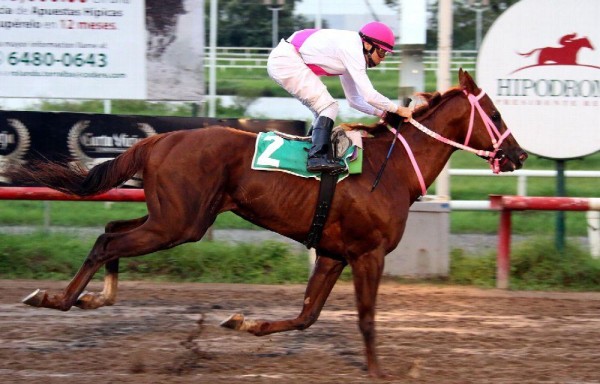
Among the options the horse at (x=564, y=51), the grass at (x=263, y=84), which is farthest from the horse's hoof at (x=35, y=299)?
the grass at (x=263, y=84)

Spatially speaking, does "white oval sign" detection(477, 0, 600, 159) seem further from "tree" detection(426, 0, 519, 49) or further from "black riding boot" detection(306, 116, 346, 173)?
"tree" detection(426, 0, 519, 49)

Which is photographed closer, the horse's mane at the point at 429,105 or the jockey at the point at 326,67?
the jockey at the point at 326,67

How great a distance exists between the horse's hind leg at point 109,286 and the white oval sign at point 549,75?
4497 mm

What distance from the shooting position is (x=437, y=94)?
6719mm

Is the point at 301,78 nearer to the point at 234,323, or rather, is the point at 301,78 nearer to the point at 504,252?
the point at 234,323

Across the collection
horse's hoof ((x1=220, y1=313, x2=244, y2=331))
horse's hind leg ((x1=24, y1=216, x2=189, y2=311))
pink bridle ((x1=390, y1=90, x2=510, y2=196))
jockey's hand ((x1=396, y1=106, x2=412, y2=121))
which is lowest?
horse's hoof ((x1=220, y1=313, x2=244, y2=331))

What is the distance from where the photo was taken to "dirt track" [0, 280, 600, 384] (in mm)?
5934

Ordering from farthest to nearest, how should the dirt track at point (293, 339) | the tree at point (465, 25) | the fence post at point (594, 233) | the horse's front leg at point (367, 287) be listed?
the tree at point (465, 25) < the fence post at point (594, 233) < the horse's front leg at point (367, 287) < the dirt track at point (293, 339)

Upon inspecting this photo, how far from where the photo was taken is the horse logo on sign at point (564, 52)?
9.50 m

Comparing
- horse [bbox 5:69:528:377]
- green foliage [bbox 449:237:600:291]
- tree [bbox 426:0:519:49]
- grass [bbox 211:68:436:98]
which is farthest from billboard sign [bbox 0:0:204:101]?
tree [bbox 426:0:519:49]

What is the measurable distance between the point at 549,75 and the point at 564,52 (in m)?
0.29

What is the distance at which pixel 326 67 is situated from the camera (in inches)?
254

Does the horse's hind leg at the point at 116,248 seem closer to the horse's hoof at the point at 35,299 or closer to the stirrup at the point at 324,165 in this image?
the horse's hoof at the point at 35,299

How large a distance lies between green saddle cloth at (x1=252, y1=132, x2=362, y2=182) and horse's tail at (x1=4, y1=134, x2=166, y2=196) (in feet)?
2.41
